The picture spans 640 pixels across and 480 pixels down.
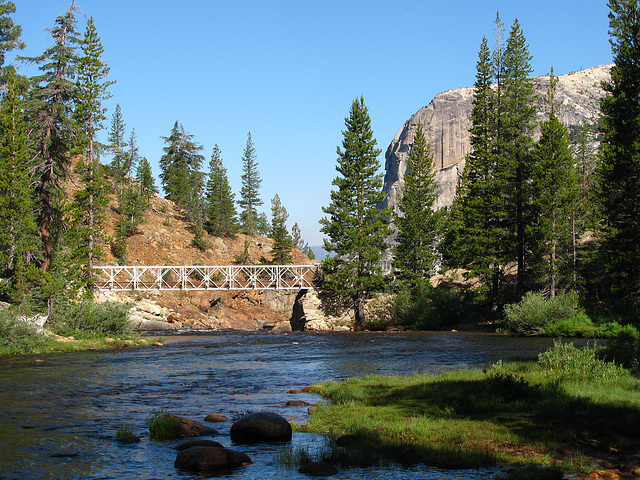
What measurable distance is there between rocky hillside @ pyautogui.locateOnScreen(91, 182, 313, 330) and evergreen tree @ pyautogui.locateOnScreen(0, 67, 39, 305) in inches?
842

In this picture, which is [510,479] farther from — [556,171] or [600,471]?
[556,171]

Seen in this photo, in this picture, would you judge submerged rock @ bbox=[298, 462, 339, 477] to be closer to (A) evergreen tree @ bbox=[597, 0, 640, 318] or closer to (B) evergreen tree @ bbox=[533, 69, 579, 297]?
(A) evergreen tree @ bbox=[597, 0, 640, 318]

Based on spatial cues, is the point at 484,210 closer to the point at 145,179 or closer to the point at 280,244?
the point at 280,244

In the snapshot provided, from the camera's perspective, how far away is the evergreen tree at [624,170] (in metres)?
35.7

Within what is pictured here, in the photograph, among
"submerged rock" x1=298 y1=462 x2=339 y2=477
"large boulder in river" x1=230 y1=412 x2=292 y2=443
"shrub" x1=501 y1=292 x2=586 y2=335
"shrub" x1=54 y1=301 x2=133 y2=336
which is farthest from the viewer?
"shrub" x1=501 y1=292 x2=586 y2=335

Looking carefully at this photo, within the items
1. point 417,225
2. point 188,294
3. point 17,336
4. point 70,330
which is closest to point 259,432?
point 17,336

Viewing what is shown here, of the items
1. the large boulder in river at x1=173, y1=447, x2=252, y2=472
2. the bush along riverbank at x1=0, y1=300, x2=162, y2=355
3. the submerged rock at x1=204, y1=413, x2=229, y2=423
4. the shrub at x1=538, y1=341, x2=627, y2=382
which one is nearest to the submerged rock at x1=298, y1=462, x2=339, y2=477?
the large boulder in river at x1=173, y1=447, x2=252, y2=472

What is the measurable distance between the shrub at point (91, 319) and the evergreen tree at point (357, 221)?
2064 cm

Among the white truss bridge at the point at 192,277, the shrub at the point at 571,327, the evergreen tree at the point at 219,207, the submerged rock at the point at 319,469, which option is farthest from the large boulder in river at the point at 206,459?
the evergreen tree at the point at 219,207

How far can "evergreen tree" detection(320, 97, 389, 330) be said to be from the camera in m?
51.2

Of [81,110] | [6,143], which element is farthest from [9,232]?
[81,110]

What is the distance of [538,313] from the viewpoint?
36.7 m

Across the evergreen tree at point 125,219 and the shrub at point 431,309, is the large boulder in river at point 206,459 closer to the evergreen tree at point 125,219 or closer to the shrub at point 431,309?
the shrub at point 431,309

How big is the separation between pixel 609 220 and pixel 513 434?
3224cm
